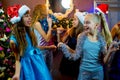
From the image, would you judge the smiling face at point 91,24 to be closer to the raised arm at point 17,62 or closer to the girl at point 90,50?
the girl at point 90,50

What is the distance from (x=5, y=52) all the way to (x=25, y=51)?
146 centimetres

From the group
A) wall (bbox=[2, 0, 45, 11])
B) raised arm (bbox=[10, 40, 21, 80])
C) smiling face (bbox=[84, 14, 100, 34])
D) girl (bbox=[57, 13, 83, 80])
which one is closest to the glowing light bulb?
wall (bbox=[2, 0, 45, 11])

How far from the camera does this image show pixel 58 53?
442cm

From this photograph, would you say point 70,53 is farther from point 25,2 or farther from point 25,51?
point 25,2

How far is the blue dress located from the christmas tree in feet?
4.46

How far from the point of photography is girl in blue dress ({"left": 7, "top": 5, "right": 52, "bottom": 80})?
2.45m

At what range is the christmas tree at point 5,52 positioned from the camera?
150 inches

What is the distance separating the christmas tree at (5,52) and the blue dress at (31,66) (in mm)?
1358

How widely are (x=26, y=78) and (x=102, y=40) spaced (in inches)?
35.3

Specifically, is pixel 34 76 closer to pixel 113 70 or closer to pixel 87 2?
pixel 113 70

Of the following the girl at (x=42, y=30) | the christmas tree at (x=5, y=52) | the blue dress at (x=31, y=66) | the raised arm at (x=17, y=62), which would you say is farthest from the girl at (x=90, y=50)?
the christmas tree at (x=5, y=52)

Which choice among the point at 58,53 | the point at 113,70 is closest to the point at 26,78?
the point at 113,70

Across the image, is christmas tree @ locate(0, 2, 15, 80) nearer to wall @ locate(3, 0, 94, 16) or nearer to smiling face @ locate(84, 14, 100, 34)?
wall @ locate(3, 0, 94, 16)

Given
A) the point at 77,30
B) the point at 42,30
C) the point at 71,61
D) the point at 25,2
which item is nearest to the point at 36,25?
the point at 42,30
